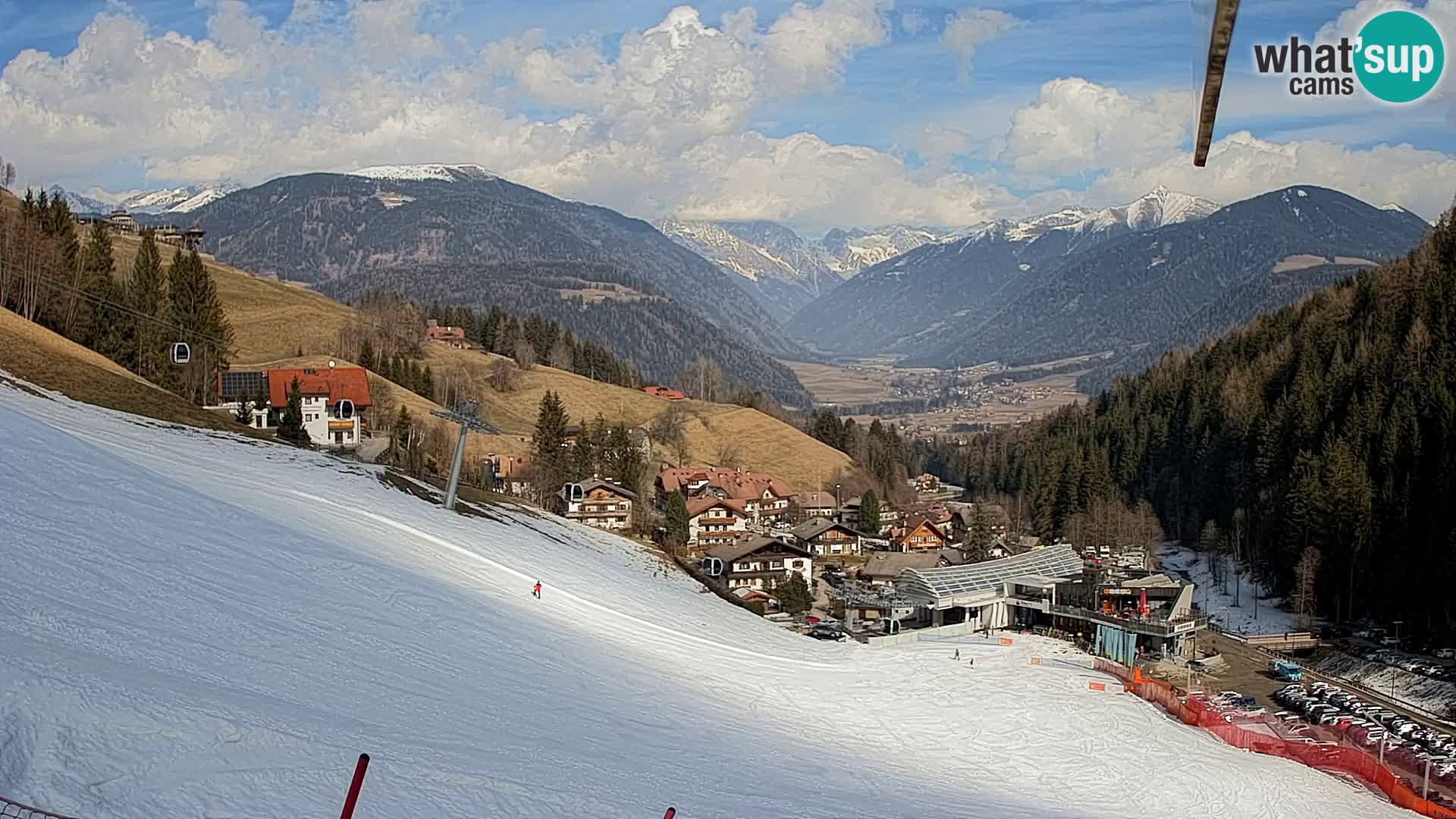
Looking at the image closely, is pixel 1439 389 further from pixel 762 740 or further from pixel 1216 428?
pixel 762 740

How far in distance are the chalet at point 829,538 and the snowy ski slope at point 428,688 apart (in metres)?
41.0

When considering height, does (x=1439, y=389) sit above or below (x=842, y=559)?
above

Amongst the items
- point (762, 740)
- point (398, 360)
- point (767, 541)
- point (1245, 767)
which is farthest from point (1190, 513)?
point (762, 740)

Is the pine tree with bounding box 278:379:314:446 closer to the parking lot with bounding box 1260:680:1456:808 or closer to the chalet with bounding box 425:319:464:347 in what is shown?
the parking lot with bounding box 1260:680:1456:808

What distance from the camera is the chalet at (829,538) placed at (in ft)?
254

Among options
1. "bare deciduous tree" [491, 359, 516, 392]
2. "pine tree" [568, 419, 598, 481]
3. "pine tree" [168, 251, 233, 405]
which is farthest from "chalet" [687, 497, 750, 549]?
"bare deciduous tree" [491, 359, 516, 392]

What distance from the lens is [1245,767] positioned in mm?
25031

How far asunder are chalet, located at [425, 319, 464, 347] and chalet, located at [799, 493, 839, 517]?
53.1 metres

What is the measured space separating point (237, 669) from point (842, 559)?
63861mm

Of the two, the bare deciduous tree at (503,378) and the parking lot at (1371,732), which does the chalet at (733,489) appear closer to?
the bare deciduous tree at (503,378)

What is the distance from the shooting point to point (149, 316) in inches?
2210

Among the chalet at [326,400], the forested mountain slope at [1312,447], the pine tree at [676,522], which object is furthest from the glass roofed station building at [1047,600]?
the chalet at [326,400]

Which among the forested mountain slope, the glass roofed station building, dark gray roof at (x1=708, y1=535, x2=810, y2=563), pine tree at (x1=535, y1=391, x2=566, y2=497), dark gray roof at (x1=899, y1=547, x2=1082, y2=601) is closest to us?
the glass roofed station building

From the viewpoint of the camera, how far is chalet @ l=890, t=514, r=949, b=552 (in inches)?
3179
